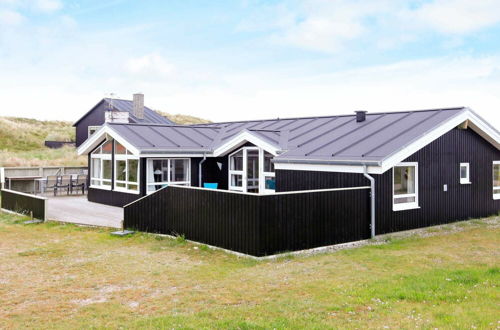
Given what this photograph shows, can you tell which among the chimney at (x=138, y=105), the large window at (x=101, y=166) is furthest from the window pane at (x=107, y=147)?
the chimney at (x=138, y=105)

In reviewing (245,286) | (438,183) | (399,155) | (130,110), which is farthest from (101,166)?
(130,110)

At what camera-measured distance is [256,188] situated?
18.9 m

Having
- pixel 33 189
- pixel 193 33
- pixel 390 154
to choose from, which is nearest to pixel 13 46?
pixel 33 189

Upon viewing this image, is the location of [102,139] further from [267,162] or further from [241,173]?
[267,162]

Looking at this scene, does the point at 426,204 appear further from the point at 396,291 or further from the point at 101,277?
the point at 101,277

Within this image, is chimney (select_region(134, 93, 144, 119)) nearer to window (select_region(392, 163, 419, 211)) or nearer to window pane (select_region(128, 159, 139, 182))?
window pane (select_region(128, 159, 139, 182))

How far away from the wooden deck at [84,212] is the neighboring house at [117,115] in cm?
816

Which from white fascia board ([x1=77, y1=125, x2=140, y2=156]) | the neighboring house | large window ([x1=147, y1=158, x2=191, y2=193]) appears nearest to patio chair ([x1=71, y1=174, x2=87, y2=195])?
white fascia board ([x1=77, y1=125, x2=140, y2=156])

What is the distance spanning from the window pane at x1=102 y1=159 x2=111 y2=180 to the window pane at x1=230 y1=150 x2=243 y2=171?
223 inches

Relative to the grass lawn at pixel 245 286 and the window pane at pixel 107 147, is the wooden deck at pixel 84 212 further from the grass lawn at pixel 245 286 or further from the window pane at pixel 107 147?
the grass lawn at pixel 245 286

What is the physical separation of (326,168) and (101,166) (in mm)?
11572

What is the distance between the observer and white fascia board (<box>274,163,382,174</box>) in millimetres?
12801

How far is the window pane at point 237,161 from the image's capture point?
19297 mm

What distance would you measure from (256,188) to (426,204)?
6.87 metres
